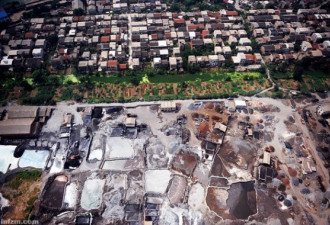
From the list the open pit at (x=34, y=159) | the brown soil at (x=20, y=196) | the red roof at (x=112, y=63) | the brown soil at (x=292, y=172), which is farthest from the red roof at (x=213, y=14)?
the brown soil at (x=20, y=196)

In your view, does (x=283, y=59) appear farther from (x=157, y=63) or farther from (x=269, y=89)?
(x=157, y=63)

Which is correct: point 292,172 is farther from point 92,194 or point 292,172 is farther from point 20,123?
point 20,123

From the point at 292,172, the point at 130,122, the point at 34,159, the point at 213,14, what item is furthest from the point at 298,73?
the point at 34,159

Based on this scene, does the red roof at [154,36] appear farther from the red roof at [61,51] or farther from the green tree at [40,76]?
the green tree at [40,76]

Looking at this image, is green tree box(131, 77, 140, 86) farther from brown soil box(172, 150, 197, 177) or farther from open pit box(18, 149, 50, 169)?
open pit box(18, 149, 50, 169)

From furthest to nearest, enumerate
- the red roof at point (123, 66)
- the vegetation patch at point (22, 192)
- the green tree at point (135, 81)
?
the red roof at point (123, 66) → the green tree at point (135, 81) → the vegetation patch at point (22, 192)
